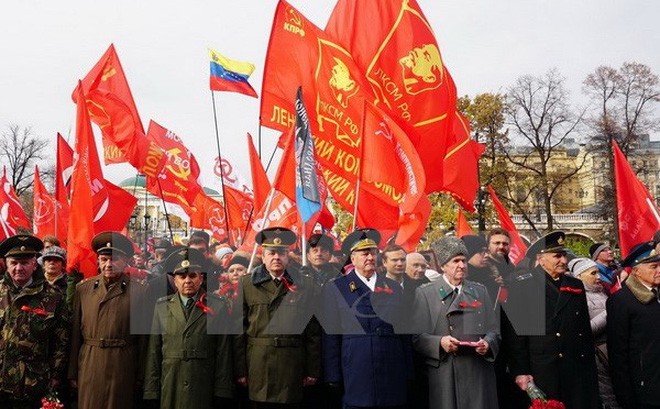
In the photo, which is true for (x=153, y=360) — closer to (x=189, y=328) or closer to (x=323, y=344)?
(x=189, y=328)

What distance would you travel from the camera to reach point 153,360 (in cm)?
540

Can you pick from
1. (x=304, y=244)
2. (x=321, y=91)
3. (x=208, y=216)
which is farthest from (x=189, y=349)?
(x=208, y=216)

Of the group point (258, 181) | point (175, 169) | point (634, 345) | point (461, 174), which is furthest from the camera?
point (175, 169)

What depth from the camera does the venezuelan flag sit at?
462 inches

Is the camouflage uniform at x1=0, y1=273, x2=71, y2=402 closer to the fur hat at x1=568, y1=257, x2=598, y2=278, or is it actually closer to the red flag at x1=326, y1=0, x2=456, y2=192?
the fur hat at x1=568, y1=257, x2=598, y2=278

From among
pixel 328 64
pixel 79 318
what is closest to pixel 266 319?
pixel 79 318

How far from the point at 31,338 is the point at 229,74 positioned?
7256mm

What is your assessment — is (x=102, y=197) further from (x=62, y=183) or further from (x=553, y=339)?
(x=553, y=339)

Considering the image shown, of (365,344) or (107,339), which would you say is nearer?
(365,344)

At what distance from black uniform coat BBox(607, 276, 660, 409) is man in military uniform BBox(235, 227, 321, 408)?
2497 mm

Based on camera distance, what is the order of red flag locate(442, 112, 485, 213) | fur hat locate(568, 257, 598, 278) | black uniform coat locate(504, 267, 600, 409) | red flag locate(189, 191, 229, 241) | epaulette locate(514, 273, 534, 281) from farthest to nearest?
red flag locate(189, 191, 229, 241) → red flag locate(442, 112, 485, 213) → fur hat locate(568, 257, 598, 278) → epaulette locate(514, 273, 534, 281) → black uniform coat locate(504, 267, 600, 409)

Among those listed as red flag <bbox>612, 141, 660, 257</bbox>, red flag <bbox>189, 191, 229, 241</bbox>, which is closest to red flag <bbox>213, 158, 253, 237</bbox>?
red flag <bbox>189, 191, 229, 241</bbox>

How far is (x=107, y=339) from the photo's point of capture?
5.47 metres

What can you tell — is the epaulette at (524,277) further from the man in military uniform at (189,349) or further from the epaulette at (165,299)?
the epaulette at (165,299)
